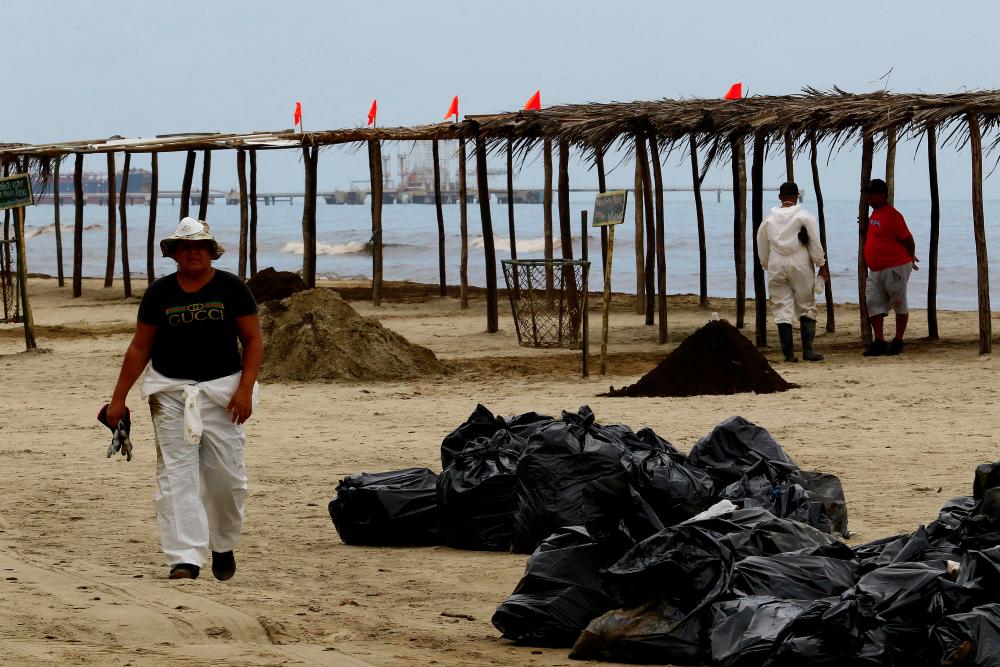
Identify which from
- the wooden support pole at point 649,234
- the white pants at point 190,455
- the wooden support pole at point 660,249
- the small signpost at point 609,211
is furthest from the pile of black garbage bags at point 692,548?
the wooden support pole at point 649,234

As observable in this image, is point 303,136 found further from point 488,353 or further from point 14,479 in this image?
point 14,479

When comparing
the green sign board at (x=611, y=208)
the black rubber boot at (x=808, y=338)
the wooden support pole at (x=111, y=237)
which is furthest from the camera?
the wooden support pole at (x=111, y=237)

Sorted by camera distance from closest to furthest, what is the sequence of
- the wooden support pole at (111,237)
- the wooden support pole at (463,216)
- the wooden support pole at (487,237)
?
1. the wooden support pole at (487,237)
2. the wooden support pole at (463,216)
3. the wooden support pole at (111,237)

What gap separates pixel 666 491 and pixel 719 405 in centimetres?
478

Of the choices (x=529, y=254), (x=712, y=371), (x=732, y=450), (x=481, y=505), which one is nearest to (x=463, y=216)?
(x=712, y=371)

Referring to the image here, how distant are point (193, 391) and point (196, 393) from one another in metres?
0.01

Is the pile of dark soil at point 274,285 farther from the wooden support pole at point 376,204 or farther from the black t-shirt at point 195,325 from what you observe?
the black t-shirt at point 195,325

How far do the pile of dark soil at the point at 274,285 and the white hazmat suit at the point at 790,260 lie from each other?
793cm

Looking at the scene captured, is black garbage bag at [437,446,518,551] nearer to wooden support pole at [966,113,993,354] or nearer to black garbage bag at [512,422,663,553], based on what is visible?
black garbage bag at [512,422,663,553]

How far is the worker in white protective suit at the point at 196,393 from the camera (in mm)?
5867

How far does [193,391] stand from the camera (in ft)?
19.2

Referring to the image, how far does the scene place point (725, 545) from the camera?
493 centimetres

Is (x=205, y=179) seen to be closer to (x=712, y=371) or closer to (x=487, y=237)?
(x=487, y=237)

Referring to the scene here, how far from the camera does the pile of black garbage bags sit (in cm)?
432
